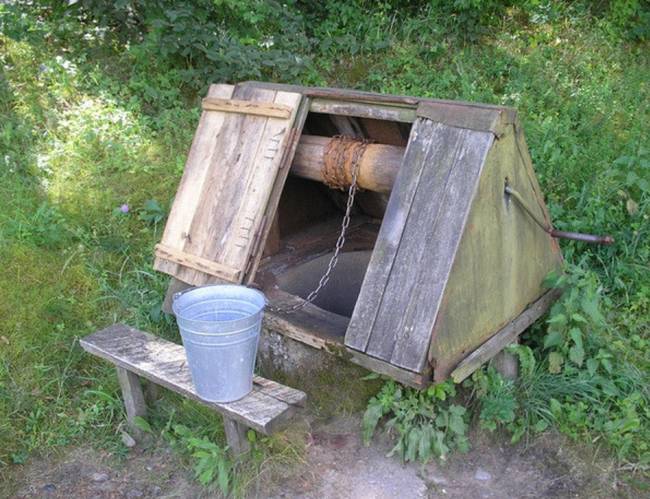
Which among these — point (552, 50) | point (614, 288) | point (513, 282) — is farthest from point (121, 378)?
point (552, 50)

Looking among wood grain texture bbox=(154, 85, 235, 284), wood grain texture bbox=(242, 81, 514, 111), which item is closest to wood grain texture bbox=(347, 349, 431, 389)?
wood grain texture bbox=(242, 81, 514, 111)

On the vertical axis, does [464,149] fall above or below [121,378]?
above

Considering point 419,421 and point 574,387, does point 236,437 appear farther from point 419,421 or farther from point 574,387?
point 574,387

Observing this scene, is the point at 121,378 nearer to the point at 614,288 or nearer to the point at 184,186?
the point at 184,186

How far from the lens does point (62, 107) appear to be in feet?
19.2

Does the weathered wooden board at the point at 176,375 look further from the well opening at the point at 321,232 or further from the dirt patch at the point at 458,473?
the well opening at the point at 321,232

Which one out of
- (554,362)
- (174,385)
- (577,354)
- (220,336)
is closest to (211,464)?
(174,385)

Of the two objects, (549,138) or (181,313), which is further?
(549,138)

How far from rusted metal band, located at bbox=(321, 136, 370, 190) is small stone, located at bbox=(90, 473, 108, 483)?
6.55 ft

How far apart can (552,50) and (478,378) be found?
478cm

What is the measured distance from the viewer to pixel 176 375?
3.12m

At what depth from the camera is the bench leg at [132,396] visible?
11.4 feet

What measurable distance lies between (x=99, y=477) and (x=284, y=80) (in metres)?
3.99

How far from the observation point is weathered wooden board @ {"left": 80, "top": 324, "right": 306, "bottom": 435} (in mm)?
2797
